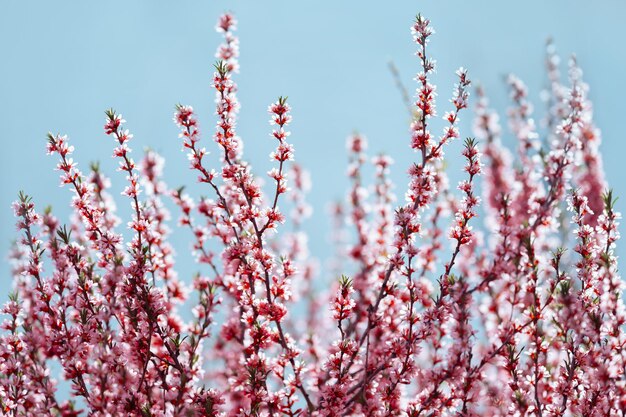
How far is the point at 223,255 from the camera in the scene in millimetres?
4742

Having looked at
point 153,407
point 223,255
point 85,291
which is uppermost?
point 223,255

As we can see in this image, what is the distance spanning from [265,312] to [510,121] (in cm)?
519

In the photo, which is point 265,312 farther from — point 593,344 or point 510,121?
point 510,121

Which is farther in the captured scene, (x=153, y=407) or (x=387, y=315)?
(x=387, y=315)

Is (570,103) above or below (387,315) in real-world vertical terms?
above

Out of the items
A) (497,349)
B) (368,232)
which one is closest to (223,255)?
(497,349)

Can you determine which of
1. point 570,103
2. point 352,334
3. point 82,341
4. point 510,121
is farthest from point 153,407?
point 510,121

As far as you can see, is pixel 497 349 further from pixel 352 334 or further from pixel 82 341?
pixel 82 341

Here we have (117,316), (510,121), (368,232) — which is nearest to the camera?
(117,316)

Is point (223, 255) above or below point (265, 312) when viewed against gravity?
above

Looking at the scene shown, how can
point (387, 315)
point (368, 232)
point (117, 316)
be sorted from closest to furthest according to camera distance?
point (117, 316) → point (387, 315) → point (368, 232)

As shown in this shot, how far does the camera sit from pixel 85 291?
4.28 metres

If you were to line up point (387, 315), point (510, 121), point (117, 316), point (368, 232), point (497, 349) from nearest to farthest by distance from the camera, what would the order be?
point (497, 349)
point (117, 316)
point (387, 315)
point (368, 232)
point (510, 121)

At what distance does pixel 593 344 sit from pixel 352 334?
1.88 m
